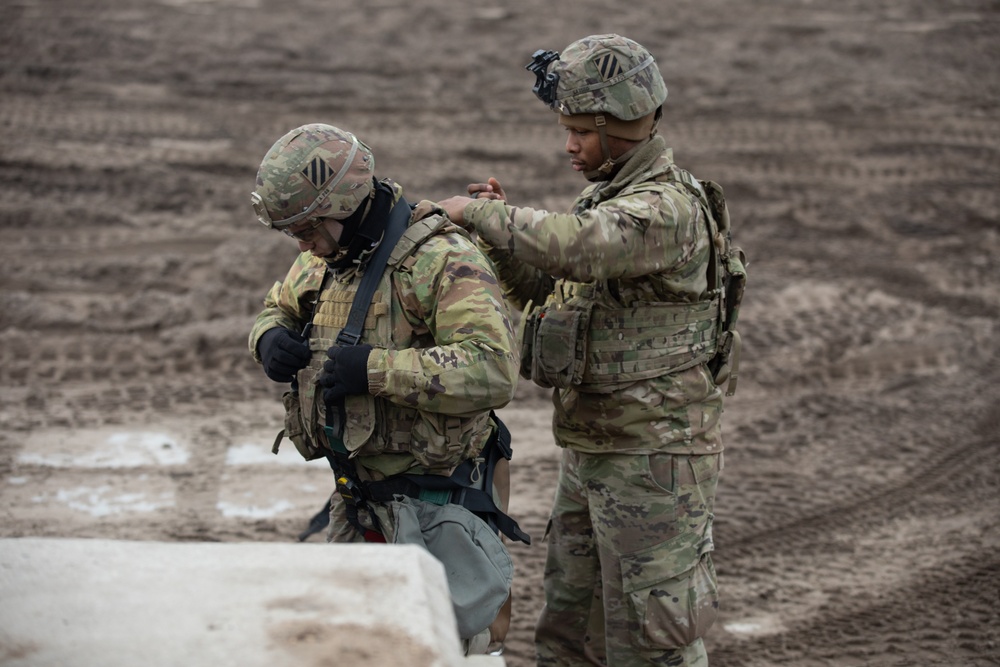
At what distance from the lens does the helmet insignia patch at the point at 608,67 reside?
392cm

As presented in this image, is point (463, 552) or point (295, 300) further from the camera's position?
point (295, 300)

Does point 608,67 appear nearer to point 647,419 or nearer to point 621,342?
point 621,342

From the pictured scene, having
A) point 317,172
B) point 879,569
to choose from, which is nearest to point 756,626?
point 879,569

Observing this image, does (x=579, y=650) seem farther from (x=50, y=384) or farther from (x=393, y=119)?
(x=393, y=119)

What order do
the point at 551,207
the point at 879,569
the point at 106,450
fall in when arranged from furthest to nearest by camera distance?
the point at 551,207
the point at 106,450
the point at 879,569

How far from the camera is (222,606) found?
107 inches

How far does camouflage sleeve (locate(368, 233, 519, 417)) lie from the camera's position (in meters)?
3.57

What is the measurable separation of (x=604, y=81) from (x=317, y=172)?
1.08 m

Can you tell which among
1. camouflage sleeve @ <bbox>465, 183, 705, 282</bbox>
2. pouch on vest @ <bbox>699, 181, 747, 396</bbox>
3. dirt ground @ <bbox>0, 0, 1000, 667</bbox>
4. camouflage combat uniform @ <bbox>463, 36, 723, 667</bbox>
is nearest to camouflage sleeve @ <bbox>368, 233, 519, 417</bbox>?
camouflage sleeve @ <bbox>465, 183, 705, 282</bbox>

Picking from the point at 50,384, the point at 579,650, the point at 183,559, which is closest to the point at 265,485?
the point at 50,384

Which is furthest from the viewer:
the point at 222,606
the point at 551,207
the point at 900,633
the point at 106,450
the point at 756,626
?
the point at 551,207

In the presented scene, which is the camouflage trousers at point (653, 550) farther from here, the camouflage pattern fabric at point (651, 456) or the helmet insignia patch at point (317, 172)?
the helmet insignia patch at point (317, 172)

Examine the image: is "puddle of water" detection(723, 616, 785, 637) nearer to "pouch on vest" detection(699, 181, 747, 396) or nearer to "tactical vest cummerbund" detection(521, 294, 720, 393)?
"pouch on vest" detection(699, 181, 747, 396)

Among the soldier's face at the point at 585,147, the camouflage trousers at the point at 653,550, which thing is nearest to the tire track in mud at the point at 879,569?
the camouflage trousers at the point at 653,550
